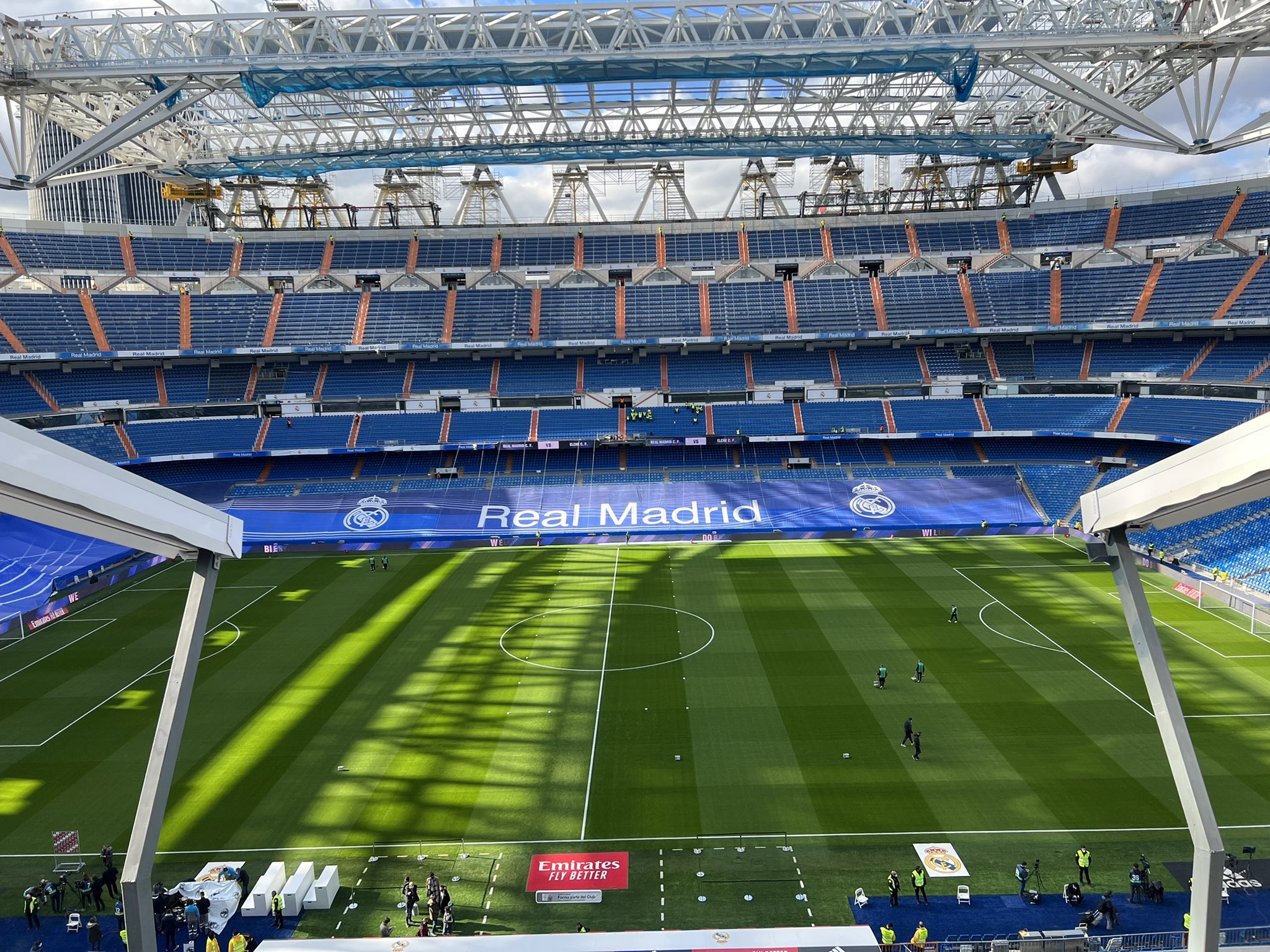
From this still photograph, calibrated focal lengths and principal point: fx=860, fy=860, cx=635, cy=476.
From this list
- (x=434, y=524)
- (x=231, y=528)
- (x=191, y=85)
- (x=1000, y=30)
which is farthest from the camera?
(x=434, y=524)

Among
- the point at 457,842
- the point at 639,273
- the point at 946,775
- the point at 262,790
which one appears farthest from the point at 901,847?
the point at 639,273

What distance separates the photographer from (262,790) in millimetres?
Answer: 21984

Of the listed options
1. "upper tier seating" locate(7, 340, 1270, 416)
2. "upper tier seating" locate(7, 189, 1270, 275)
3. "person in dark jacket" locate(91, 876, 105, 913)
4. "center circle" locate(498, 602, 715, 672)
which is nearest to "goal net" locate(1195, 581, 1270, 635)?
"center circle" locate(498, 602, 715, 672)

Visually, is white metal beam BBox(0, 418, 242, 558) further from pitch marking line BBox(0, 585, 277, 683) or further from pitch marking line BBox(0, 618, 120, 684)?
pitch marking line BBox(0, 618, 120, 684)

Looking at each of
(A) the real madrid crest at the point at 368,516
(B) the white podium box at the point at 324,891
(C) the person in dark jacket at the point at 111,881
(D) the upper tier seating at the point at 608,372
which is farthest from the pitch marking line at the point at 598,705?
(D) the upper tier seating at the point at 608,372

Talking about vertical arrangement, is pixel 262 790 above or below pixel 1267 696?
below

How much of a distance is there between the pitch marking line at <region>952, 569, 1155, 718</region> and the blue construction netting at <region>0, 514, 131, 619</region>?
36515mm

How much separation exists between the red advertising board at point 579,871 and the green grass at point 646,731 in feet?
1.36

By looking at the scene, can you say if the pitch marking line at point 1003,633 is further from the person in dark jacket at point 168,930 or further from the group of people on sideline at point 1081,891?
the person in dark jacket at point 168,930

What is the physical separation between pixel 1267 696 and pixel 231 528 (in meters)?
29.2

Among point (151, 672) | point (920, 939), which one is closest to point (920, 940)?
point (920, 939)

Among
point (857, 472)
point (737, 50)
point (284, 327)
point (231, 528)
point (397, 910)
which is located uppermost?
point (737, 50)

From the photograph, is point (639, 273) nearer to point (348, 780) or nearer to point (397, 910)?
point (348, 780)

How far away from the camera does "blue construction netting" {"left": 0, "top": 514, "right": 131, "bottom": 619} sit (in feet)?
116
